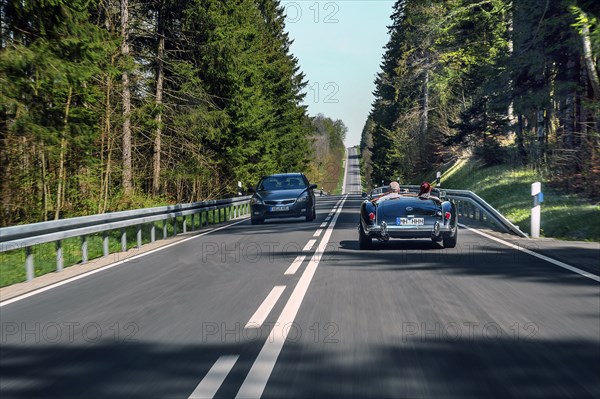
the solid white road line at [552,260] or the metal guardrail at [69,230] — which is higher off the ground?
the metal guardrail at [69,230]

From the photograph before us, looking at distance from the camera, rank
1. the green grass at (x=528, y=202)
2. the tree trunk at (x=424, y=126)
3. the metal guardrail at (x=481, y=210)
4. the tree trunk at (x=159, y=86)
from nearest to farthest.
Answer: the green grass at (x=528, y=202), the metal guardrail at (x=481, y=210), the tree trunk at (x=159, y=86), the tree trunk at (x=424, y=126)

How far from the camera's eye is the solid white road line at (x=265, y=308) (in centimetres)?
627

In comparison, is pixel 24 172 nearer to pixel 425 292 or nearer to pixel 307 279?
pixel 307 279

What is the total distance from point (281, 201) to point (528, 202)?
26.9 ft

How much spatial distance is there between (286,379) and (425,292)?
12.1 feet

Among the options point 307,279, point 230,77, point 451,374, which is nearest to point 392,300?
point 307,279

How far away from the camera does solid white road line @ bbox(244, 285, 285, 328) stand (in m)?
6.27

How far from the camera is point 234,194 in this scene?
3716cm

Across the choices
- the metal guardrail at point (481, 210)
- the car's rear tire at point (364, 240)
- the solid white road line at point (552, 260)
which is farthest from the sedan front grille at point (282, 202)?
the car's rear tire at point (364, 240)

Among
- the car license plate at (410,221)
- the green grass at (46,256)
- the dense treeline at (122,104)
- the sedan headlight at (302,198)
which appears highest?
the dense treeline at (122,104)

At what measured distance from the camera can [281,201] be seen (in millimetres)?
20578

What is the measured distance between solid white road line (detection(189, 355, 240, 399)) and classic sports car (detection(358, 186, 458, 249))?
7.01 meters

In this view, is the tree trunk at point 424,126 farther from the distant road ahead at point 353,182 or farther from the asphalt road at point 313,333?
the distant road ahead at point 353,182

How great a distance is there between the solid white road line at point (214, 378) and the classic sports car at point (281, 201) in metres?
15.5
